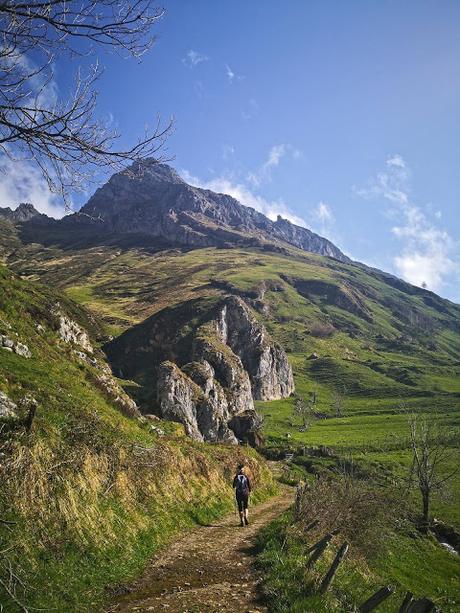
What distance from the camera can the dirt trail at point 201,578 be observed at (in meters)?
11.2

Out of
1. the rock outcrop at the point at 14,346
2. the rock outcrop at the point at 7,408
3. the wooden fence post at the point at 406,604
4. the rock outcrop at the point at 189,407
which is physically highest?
the rock outcrop at the point at 14,346

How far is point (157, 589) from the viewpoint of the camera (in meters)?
12.3

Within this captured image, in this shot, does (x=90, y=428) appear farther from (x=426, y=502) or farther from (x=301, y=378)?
(x=301, y=378)

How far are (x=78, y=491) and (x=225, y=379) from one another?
101484 mm

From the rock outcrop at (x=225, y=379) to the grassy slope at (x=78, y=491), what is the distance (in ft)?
149

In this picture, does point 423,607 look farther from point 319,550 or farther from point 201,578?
point 201,578

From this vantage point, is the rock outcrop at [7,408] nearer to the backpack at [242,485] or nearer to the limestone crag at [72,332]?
the backpack at [242,485]

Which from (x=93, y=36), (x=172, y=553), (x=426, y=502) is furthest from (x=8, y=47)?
(x=426, y=502)

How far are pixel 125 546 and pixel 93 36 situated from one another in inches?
565

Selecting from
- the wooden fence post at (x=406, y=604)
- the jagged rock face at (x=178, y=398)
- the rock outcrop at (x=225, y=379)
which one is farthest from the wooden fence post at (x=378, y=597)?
the jagged rock face at (x=178, y=398)

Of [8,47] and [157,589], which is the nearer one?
[8,47]

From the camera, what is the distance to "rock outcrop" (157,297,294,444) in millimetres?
77188

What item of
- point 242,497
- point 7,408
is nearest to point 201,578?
Answer: point 7,408

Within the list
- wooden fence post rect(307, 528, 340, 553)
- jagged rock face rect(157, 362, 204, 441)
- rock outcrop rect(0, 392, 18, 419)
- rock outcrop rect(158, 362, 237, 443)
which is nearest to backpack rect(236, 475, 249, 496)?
wooden fence post rect(307, 528, 340, 553)
